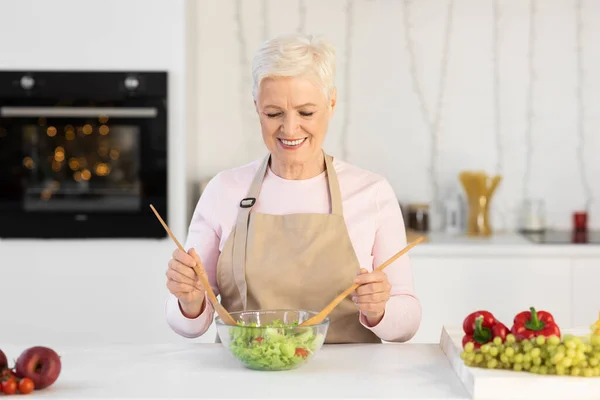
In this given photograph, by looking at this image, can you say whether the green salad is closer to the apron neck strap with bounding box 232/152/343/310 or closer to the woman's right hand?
the woman's right hand

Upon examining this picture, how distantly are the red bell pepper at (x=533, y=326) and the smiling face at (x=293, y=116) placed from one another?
2.27ft

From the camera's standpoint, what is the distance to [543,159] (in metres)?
3.95

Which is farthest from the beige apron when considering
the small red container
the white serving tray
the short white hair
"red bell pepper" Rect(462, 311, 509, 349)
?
the small red container

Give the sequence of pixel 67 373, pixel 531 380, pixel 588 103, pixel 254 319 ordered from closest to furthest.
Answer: pixel 531 380
pixel 67 373
pixel 254 319
pixel 588 103

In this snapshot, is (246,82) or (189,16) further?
(246,82)

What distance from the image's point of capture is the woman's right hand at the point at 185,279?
71.7 inches

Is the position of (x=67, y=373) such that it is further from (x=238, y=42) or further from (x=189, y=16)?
(x=238, y=42)

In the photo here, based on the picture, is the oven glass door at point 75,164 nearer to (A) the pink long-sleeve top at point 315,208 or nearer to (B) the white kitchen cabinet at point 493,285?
(B) the white kitchen cabinet at point 493,285

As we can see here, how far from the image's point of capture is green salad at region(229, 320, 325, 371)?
1.62 meters

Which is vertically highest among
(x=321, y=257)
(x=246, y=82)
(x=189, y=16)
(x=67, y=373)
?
(x=189, y=16)

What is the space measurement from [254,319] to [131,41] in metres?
1.88

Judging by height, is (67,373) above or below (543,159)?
below

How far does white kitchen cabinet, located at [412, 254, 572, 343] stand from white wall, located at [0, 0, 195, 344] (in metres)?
1.00

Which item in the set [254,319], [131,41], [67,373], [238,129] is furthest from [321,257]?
[238,129]
